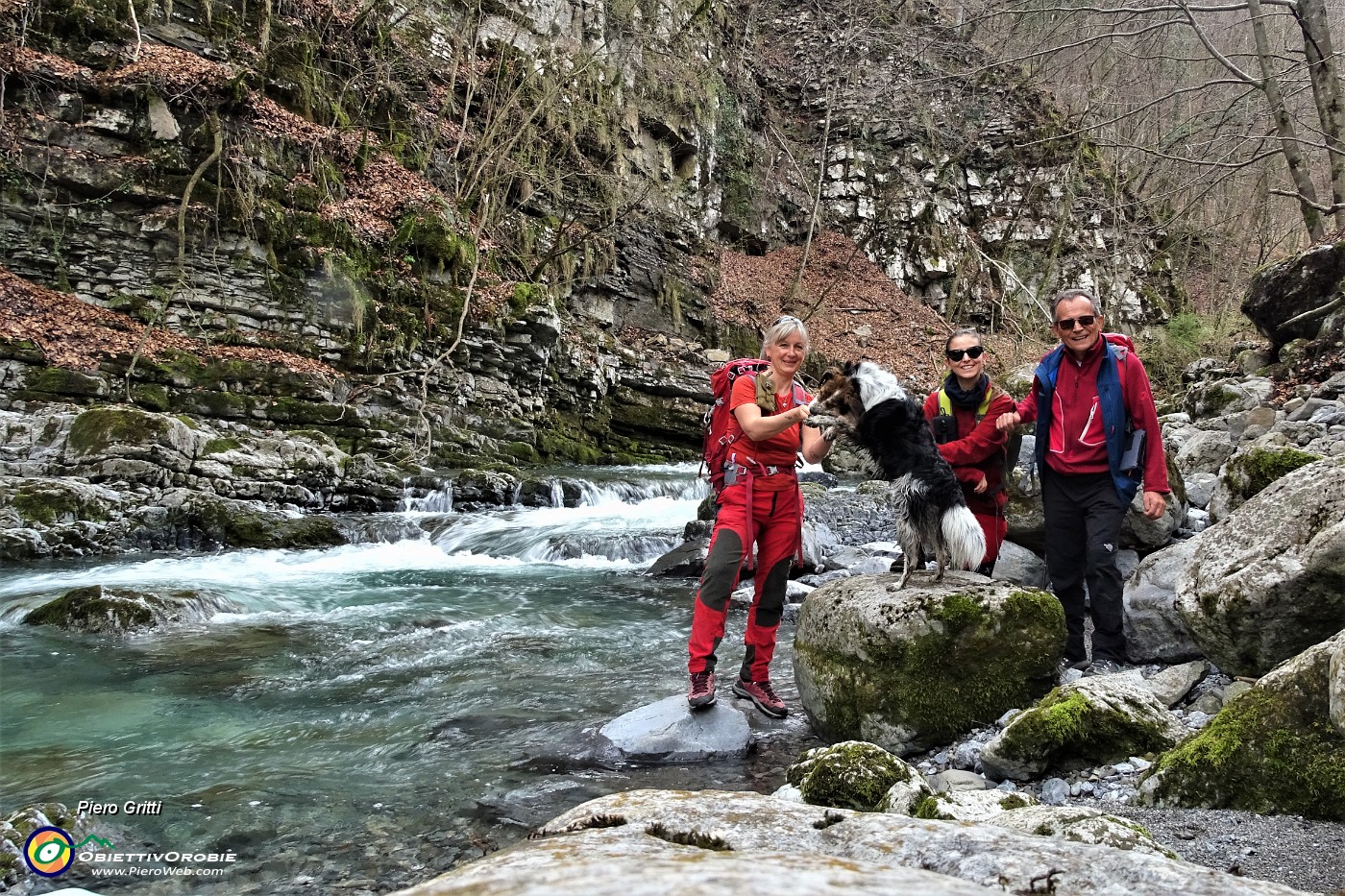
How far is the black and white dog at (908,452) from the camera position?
416cm

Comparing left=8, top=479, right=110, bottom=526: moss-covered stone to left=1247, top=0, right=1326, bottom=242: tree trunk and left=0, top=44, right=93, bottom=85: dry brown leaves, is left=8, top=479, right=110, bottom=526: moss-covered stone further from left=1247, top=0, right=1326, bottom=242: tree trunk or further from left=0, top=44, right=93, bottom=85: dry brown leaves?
left=1247, top=0, right=1326, bottom=242: tree trunk

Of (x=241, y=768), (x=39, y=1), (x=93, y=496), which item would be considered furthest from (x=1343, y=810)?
(x=39, y=1)

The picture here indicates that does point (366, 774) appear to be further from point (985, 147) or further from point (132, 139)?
point (985, 147)

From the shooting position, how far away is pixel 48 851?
299 centimetres

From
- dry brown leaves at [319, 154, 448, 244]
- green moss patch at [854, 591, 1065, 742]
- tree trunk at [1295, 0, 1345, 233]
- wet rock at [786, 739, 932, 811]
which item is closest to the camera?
wet rock at [786, 739, 932, 811]

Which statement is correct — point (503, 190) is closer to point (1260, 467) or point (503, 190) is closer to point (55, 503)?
point (55, 503)

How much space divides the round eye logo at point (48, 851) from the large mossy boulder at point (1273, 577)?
5055 mm

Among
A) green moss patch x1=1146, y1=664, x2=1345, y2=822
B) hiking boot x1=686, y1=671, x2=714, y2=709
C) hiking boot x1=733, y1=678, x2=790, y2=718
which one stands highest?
green moss patch x1=1146, y1=664, x2=1345, y2=822

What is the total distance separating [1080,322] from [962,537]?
144 centimetres

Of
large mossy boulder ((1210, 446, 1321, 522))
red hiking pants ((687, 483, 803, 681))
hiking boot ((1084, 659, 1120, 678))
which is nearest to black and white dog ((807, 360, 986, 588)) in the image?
red hiking pants ((687, 483, 803, 681))

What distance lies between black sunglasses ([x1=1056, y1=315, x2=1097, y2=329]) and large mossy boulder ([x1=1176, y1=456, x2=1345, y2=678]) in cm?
124

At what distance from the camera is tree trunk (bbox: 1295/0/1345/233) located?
9.20 metres
